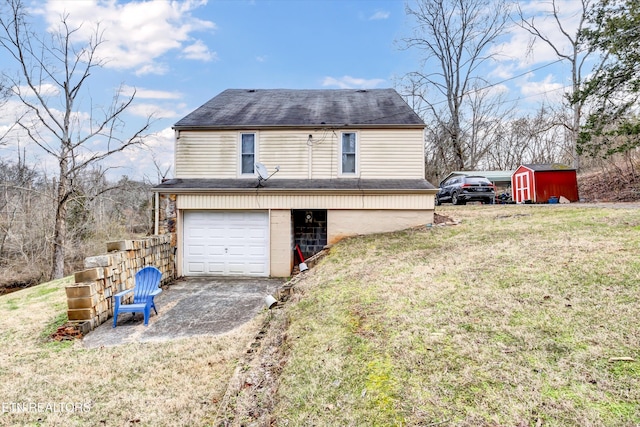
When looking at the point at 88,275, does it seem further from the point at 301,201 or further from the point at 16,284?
the point at 16,284

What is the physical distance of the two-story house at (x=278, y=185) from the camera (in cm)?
1020

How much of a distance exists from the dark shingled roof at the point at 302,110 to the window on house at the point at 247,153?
0.42 meters

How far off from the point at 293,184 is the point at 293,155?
1.09 metres

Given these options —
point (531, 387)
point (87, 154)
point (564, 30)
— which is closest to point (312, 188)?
point (531, 387)

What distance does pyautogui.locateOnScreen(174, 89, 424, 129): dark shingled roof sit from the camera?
35.0 feet

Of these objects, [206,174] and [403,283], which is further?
[206,174]

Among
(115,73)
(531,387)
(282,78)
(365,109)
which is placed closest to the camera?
(531,387)

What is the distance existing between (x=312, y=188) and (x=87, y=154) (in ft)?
41.2

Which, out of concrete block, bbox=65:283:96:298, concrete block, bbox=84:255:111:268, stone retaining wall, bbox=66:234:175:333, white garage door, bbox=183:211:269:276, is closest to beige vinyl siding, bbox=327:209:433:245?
white garage door, bbox=183:211:269:276

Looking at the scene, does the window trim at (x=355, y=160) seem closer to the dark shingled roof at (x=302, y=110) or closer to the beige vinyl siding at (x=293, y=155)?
the beige vinyl siding at (x=293, y=155)

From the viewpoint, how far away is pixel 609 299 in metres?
4.12

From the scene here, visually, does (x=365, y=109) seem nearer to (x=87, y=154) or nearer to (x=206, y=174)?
(x=206, y=174)

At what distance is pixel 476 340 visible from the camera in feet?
11.9

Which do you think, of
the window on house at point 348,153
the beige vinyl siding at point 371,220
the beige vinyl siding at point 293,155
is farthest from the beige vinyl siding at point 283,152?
the beige vinyl siding at point 371,220
